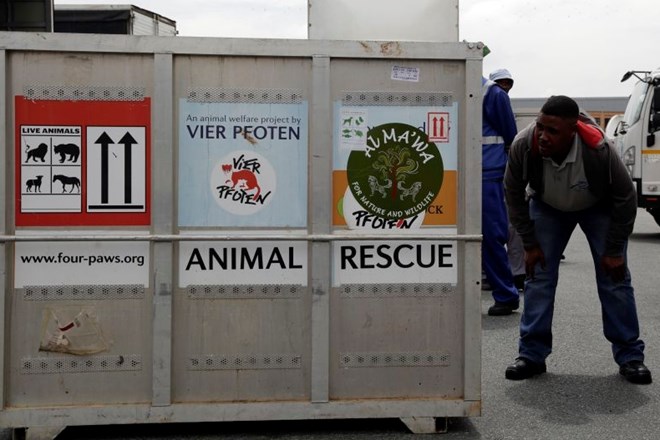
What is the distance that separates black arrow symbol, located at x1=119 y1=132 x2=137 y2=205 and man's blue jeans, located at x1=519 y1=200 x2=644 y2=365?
2.48 metres

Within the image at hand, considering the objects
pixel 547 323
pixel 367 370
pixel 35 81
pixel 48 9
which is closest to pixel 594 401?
pixel 547 323

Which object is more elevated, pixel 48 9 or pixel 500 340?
pixel 48 9

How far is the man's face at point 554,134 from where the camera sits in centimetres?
496

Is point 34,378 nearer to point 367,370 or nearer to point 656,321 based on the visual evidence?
point 367,370

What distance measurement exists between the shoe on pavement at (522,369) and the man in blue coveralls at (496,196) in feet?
6.03

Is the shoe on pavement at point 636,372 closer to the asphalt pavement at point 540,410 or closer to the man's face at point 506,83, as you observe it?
the asphalt pavement at point 540,410

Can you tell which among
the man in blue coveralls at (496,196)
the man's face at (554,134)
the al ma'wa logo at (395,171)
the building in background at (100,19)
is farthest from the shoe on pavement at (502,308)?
the building in background at (100,19)

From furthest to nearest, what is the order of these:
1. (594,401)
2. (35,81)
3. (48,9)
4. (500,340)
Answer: (48,9), (500,340), (594,401), (35,81)

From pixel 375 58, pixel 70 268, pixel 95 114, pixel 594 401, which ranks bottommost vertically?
pixel 594 401

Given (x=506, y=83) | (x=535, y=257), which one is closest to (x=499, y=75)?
(x=506, y=83)

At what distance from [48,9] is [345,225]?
9226mm

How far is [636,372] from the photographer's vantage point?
5.41 meters

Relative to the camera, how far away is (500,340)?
21.8 ft

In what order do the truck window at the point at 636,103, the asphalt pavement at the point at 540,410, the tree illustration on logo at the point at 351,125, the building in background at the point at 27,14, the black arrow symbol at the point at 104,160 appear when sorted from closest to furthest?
1. the black arrow symbol at the point at 104,160
2. the tree illustration on logo at the point at 351,125
3. the asphalt pavement at the point at 540,410
4. the building in background at the point at 27,14
5. the truck window at the point at 636,103
